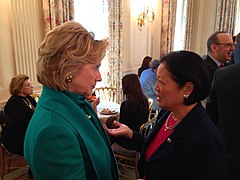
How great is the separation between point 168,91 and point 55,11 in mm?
2778

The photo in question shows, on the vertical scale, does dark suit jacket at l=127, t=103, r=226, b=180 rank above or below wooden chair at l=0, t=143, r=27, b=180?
above

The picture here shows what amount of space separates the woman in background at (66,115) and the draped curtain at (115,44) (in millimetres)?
3500

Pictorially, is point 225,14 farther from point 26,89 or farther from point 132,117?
point 26,89

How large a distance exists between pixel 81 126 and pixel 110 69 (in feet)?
11.9

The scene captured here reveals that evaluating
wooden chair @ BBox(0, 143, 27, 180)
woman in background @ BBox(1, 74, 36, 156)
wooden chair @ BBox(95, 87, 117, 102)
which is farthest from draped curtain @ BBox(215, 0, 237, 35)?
wooden chair @ BBox(0, 143, 27, 180)

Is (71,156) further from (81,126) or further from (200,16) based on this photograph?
(200,16)

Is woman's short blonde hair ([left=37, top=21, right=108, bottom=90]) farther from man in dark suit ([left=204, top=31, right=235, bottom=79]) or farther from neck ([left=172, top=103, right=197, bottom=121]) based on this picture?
man in dark suit ([left=204, top=31, right=235, bottom=79])

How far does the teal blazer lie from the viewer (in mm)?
791

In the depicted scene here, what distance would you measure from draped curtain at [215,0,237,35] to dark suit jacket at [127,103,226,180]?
6.96 metres

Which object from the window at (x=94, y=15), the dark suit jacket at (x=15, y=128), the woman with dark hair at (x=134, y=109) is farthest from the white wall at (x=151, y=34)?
the dark suit jacket at (x=15, y=128)

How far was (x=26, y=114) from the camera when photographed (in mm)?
2715

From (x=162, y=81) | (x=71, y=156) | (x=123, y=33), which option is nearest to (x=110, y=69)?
(x=123, y=33)

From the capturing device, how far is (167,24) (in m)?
5.86

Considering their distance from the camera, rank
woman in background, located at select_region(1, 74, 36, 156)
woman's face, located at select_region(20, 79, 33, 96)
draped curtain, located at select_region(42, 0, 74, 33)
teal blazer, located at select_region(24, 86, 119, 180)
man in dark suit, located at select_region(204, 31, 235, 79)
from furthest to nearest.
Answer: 1. draped curtain, located at select_region(42, 0, 74, 33)
2. woman's face, located at select_region(20, 79, 33, 96)
3. woman in background, located at select_region(1, 74, 36, 156)
4. man in dark suit, located at select_region(204, 31, 235, 79)
5. teal blazer, located at select_region(24, 86, 119, 180)
